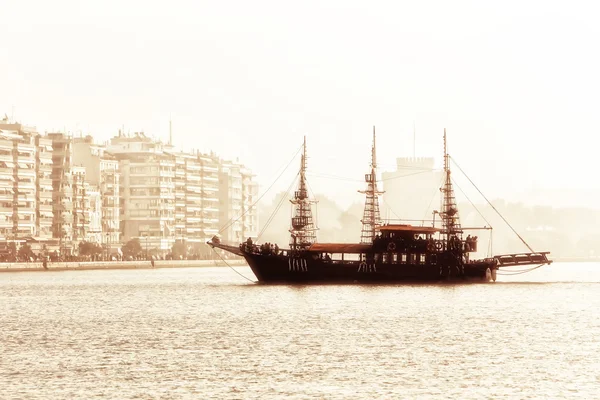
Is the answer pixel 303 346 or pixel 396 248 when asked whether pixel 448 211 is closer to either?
pixel 396 248

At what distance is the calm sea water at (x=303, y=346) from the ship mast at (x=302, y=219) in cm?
1727

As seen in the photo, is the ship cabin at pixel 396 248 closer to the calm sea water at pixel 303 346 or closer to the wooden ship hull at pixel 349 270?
the wooden ship hull at pixel 349 270

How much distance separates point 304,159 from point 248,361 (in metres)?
82.4

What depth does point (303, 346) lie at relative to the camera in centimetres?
7381

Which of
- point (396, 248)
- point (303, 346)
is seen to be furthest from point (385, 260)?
point (303, 346)

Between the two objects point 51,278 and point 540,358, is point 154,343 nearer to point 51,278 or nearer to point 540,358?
point 540,358

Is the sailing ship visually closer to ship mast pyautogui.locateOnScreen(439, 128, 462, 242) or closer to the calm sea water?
ship mast pyautogui.locateOnScreen(439, 128, 462, 242)

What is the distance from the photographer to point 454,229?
5655 inches

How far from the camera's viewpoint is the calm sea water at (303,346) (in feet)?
190

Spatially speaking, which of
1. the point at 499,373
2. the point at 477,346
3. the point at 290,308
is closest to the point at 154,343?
the point at 477,346

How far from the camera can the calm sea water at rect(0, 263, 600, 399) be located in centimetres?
5797

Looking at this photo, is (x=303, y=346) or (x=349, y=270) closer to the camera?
(x=303, y=346)

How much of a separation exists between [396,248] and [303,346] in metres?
64.3

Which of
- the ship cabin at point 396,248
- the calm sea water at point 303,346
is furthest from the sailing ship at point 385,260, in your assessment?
the calm sea water at point 303,346
